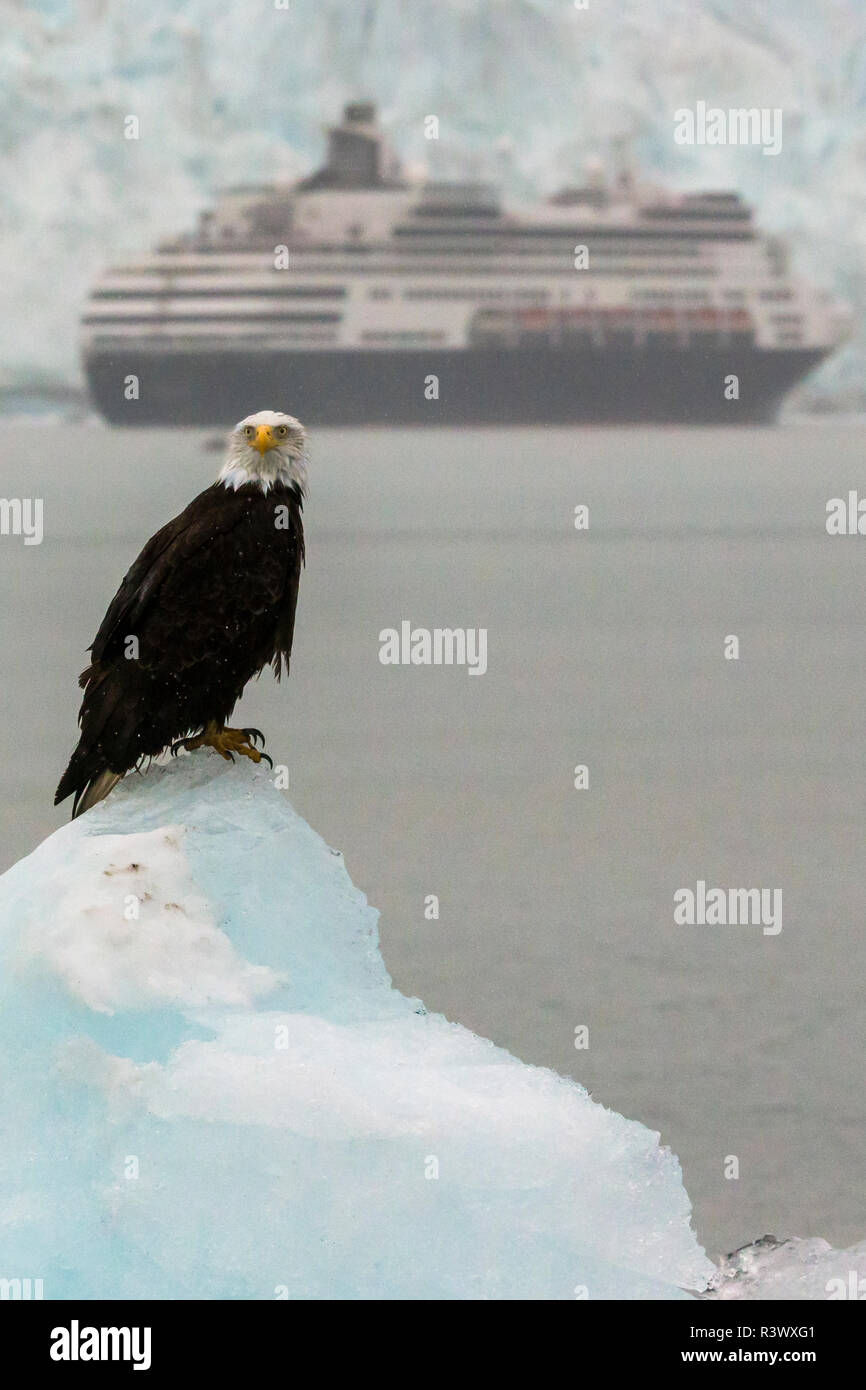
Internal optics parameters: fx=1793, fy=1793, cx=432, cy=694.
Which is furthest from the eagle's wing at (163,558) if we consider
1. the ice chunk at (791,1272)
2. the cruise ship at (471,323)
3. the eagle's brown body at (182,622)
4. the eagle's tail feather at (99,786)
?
the cruise ship at (471,323)

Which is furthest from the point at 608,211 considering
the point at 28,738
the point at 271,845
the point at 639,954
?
the point at 271,845

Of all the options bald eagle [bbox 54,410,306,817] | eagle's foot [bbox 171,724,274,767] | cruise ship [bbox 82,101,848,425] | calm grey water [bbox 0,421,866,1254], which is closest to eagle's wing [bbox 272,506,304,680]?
bald eagle [bbox 54,410,306,817]

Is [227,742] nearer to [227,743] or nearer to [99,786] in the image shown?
[227,743]

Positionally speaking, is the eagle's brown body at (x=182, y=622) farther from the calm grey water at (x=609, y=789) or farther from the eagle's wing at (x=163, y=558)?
the calm grey water at (x=609, y=789)

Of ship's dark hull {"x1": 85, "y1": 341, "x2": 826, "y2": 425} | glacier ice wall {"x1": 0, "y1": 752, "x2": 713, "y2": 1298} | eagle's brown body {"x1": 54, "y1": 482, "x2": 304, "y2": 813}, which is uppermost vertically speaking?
ship's dark hull {"x1": 85, "y1": 341, "x2": 826, "y2": 425}

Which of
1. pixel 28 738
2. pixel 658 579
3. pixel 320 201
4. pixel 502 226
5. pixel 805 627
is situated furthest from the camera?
pixel 320 201

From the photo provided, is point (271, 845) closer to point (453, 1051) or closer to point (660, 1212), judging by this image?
point (453, 1051)

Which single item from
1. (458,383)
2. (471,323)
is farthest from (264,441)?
(458,383)

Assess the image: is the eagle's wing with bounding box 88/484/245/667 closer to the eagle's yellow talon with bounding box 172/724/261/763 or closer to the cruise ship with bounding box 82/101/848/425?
the eagle's yellow talon with bounding box 172/724/261/763
